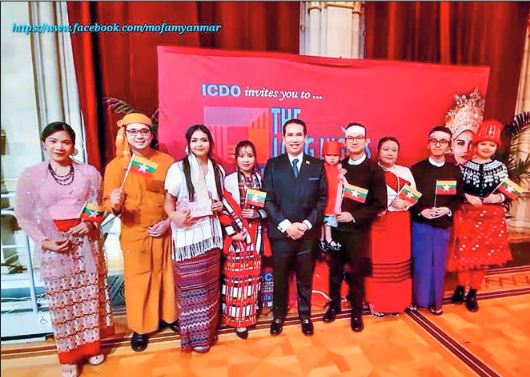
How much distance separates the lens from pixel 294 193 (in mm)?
2102

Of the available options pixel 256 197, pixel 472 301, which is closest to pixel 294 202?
pixel 256 197

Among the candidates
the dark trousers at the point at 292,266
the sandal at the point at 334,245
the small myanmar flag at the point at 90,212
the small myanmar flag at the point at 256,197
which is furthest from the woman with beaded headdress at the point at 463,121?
the small myanmar flag at the point at 90,212

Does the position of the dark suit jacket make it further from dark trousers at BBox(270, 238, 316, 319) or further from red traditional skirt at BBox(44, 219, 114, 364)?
red traditional skirt at BBox(44, 219, 114, 364)

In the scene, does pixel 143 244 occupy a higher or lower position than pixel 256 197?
lower

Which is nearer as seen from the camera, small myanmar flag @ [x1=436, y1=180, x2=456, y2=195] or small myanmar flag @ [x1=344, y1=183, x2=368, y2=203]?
small myanmar flag @ [x1=344, y1=183, x2=368, y2=203]

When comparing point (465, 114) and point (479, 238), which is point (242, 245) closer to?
point (479, 238)

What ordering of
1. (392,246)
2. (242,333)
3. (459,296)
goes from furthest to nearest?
(459,296)
(392,246)
(242,333)

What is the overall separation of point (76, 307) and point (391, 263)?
2.08 m

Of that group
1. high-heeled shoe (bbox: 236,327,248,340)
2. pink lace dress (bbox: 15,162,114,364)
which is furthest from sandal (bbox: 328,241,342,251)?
pink lace dress (bbox: 15,162,114,364)

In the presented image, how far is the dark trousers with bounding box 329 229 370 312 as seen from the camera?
7.49 ft

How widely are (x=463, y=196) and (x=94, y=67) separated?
10.5 ft

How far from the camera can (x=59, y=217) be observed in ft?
5.94

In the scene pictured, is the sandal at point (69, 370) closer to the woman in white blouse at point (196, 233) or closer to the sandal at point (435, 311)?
the woman in white blouse at point (196, 233)

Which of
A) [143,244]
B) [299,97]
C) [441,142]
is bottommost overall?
[143,244]
